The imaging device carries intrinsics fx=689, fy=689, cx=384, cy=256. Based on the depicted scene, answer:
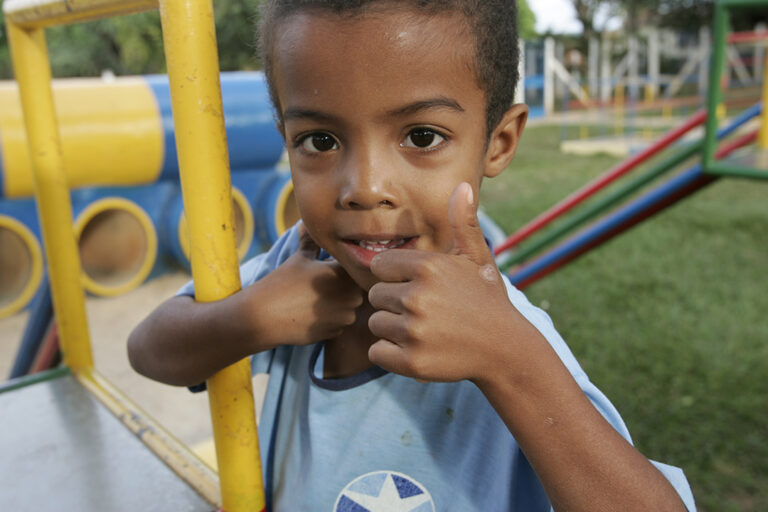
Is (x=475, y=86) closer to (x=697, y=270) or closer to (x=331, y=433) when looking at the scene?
(x=331, y=433)

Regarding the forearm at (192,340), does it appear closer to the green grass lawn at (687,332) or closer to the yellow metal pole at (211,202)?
the yellow metal pole at (211,202)

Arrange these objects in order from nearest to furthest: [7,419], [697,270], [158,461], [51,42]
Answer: [158,461] < [7,419] < [697,270] < [51,42]

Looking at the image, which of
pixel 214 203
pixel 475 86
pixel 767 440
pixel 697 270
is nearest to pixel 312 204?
pixel 214 203

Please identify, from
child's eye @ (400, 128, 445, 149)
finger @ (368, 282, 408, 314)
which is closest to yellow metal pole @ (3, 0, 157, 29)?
child's eye @ (400, 128, 445, 149)

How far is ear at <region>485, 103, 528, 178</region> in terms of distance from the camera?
2.88 ft

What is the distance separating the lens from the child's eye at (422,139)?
0.76 metres

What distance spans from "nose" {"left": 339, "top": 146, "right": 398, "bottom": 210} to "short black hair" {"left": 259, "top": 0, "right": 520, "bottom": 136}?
0.50ft

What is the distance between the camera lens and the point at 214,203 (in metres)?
0.76

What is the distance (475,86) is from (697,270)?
417cm

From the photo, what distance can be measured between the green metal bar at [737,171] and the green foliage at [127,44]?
10.5 m

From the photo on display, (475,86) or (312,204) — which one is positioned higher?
(475,86)

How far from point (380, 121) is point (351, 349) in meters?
0.35

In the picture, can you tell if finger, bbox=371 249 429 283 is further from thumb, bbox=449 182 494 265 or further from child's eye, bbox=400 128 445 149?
child's eye, bbox=400 128 445 149

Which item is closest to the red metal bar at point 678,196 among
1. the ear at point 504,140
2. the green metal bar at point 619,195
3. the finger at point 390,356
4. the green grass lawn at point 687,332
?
the green metal bar at point 619,195
